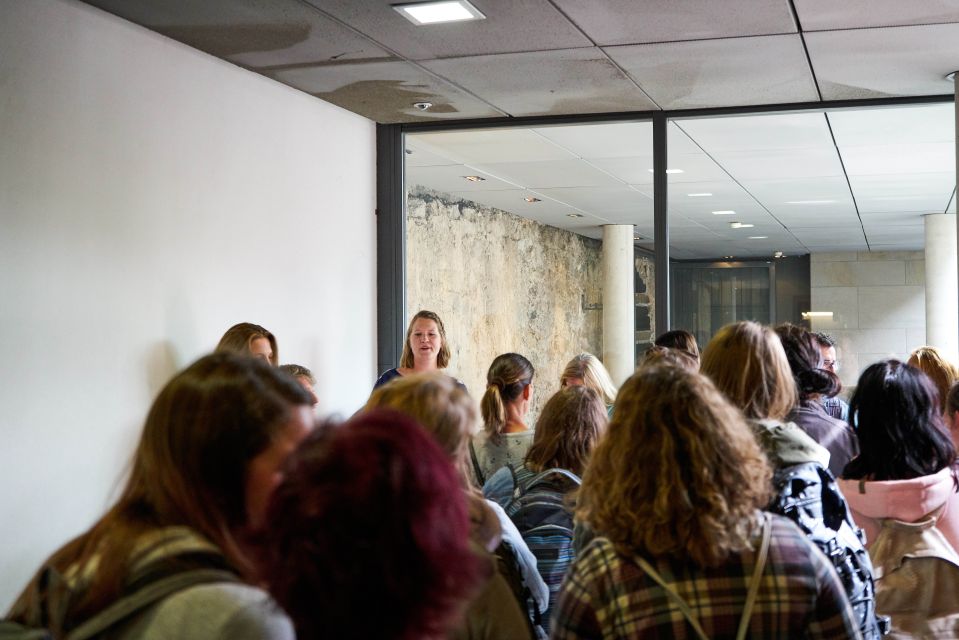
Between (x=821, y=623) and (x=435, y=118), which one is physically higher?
(x=435, y=118)

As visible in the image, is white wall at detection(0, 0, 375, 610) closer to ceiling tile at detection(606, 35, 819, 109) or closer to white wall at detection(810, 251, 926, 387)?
ceiling tile at detection(606, 35, 819, 109)

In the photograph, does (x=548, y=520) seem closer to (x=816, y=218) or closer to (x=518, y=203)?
(x=518, y=203)

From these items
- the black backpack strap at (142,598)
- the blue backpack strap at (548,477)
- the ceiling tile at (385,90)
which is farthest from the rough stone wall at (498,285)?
the black backpack strap at (142,598)

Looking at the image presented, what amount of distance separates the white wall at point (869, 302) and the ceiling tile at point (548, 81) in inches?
98.4

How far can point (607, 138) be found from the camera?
6.23 meters

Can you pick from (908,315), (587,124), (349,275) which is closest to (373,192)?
(349,275)

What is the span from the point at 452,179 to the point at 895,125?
272cm

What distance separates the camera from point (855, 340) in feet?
28.8

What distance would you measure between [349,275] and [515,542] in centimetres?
414

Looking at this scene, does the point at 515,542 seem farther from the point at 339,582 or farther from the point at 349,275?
the point at 349,275

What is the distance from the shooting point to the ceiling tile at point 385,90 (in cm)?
511

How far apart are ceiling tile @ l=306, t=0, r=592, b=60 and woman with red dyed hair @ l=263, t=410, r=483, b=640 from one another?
3360mm

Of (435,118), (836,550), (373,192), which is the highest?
(435,118)

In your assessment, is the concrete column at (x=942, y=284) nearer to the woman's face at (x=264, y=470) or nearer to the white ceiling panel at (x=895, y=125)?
the white ceiling panel at (x=895, y=125)
